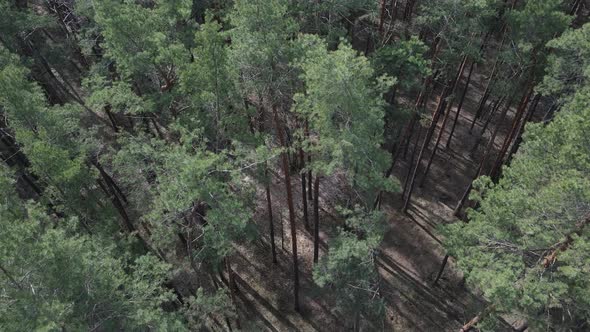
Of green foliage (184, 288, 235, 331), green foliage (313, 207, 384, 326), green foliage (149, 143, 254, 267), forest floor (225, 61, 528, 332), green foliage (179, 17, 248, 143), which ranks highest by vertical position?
Answer: green foliage (179, 17, 248, 143)

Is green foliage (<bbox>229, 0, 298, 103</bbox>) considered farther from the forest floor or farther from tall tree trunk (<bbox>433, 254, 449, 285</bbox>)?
tall tree trunk (<bbox>433, 254, 449, 285</bbox>)

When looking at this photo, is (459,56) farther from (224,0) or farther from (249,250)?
(249,250)

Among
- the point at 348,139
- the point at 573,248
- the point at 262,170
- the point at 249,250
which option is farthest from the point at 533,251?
the point at 249,250

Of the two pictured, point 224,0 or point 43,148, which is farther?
point 224,0

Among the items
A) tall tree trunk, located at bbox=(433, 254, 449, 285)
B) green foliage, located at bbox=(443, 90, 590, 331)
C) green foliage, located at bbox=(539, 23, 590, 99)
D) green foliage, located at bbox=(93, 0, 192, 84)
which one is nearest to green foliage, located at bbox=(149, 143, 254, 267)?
green foliage, located at bbox=(93, 0, 192, 84)

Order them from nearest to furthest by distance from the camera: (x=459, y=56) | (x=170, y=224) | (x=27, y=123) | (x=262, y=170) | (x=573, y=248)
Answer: (x=573, y=248) < (x=170, y=224) < (x=27, y=123) < (x=262, y=170) < (x=459, y=56)

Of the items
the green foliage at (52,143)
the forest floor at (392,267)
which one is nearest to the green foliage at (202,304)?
the green foliage at (52,143)

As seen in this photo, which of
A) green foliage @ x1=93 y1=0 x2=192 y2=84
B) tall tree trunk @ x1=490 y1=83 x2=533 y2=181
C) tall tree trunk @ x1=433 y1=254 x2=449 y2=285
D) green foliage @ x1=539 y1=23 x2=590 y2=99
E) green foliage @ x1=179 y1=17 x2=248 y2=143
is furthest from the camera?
tall tree trunk @ x1=433 y1=254 x2=449 y2=285
